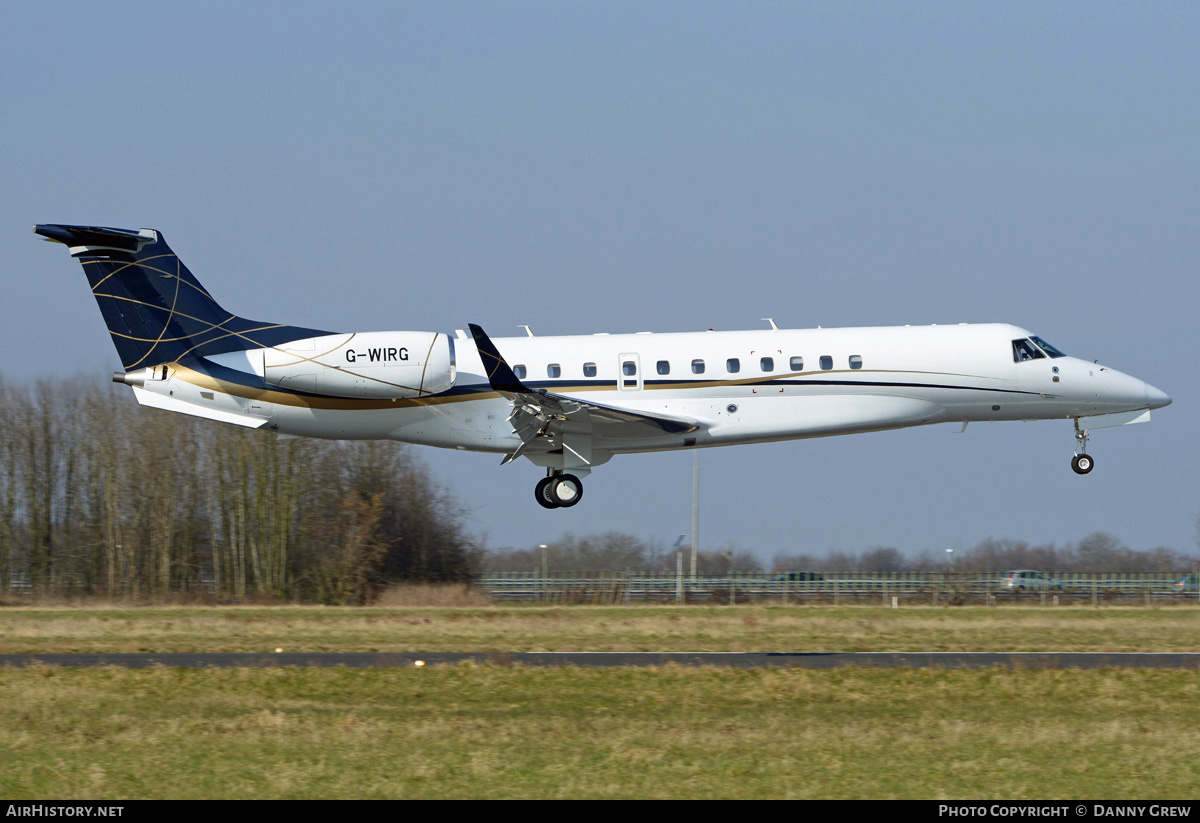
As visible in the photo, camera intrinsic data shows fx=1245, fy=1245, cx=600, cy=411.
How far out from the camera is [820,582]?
35.7 m

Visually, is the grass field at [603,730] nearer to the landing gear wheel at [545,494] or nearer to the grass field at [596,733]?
the grass field at [596,733]

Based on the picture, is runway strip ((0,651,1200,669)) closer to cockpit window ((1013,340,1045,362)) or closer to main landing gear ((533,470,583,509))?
main landing gear ((533,470,583,509))

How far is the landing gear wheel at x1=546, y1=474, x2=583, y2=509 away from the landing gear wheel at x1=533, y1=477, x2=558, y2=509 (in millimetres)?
33

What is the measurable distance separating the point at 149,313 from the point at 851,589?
2022cm

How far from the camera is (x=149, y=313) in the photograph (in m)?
23.9

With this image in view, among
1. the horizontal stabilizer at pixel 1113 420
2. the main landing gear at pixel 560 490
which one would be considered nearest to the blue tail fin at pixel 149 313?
the main landing gear at pixel 560 490

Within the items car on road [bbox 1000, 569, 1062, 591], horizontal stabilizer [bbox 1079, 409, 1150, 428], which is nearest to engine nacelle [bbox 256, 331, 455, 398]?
horizontal stabilizer [bbox 1079, 409, 1150, 428]

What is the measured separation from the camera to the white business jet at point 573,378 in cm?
2341

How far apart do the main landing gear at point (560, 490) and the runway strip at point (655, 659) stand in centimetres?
627

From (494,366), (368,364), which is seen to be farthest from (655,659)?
(368,364)

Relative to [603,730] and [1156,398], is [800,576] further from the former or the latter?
[603,730]

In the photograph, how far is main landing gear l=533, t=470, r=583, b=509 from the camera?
2456cm
